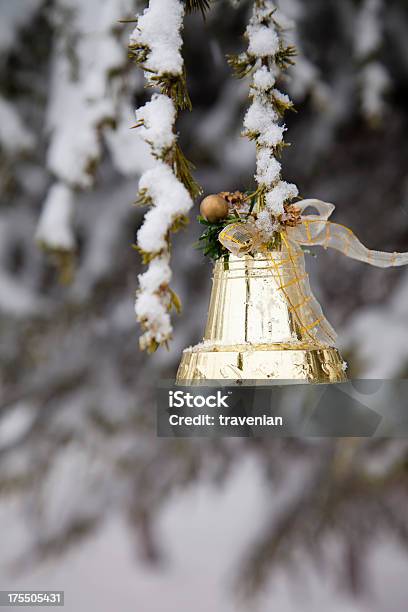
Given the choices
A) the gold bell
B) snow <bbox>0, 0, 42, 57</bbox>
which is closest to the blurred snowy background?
Result: snow <bbox>0, 0, 42, 57</bbox>

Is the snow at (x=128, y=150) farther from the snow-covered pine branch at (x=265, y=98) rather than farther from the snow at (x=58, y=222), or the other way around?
the snow-covered pine branch at (x=265, y=98)

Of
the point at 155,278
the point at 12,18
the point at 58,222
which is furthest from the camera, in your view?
the point at 12,18

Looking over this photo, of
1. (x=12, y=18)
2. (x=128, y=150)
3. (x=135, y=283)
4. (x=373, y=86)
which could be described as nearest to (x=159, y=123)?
(x=128, y=150)

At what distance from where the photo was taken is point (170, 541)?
8.68ft

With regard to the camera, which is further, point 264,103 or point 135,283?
point 135,283

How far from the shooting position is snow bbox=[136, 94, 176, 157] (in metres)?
0.40

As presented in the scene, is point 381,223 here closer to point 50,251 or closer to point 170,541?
point 50,251

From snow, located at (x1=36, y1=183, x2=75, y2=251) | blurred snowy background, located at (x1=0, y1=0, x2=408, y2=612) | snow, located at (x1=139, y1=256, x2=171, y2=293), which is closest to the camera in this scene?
snow, located at (x1=139, y1=256, x2=171, y2=293)

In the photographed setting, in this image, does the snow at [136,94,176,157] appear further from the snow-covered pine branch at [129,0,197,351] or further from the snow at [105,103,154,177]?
the snow at [105,103,154,177]

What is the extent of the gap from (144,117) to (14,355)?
1.21m
